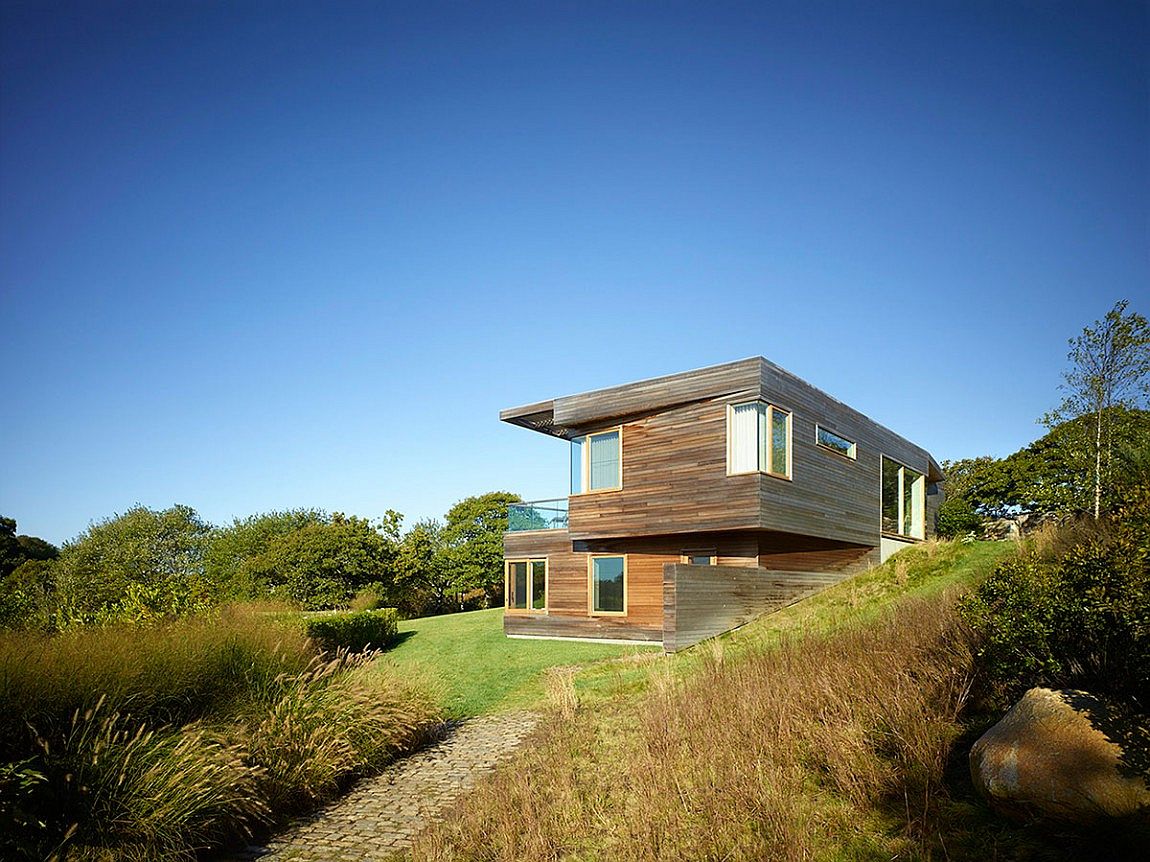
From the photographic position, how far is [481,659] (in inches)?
644

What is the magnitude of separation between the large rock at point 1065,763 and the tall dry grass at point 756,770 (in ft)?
1.75

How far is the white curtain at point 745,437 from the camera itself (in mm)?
15781

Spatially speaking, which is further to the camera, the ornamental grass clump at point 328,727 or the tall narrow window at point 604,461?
the tall narrow window at point 604,461

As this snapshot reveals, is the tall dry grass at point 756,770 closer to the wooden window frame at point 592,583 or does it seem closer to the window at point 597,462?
the window at point 597,462

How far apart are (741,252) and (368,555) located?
19.0 meters

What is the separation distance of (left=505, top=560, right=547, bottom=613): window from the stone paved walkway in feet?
33.8

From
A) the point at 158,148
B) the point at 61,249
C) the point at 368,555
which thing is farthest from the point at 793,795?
the point at 368,555

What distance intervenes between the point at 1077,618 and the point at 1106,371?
16.1 meters

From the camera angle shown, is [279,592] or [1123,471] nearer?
[1123,471]

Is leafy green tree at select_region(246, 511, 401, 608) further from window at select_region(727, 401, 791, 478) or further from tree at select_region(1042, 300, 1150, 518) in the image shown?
tree at select_region(1042, 300, 1150, 518)

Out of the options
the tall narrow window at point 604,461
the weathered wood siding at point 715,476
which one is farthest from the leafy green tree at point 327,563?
the tall narrow window at point 604,461

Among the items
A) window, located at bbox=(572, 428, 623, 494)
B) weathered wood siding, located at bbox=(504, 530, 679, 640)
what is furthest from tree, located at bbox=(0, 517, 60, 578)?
window, located at bbox=(572, 428, 623, 494)

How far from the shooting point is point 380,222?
15.2m

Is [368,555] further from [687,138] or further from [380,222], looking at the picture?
[687,138]
